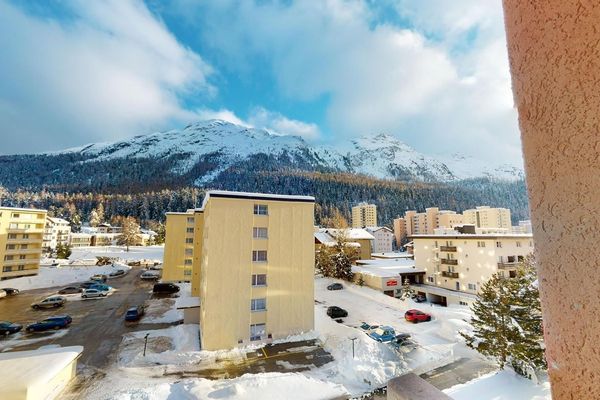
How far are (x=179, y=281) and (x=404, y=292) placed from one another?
33863 millimetres

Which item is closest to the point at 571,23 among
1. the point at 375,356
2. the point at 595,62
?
the point at 595,62

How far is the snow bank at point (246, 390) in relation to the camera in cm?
1259

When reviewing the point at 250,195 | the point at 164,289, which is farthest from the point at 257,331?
the point at 164,289

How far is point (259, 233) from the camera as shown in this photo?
21.9 meters

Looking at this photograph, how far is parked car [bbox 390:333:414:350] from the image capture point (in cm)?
2019

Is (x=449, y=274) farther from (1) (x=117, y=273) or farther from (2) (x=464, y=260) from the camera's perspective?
(1) (x=117, y=273)

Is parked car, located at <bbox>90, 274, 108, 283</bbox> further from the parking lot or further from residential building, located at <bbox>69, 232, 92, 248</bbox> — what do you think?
residential building, located at <bbox>69, 232, 92, 248</bbox>

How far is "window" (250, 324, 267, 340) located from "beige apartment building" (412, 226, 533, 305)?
25605 mm

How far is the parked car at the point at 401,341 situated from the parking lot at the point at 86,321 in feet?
64.3

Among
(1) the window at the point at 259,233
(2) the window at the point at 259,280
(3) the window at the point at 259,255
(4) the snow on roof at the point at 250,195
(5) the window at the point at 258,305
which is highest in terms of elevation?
(4) the snow on roof at the point at 250,195

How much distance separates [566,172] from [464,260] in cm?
4202

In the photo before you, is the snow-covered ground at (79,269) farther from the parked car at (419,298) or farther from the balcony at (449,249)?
the balcony at (449,249)

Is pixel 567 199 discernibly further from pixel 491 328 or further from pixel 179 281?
pixel 179 281

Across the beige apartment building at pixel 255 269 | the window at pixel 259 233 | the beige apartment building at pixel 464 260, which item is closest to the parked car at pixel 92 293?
the beige apartment building at pixel 255 269
